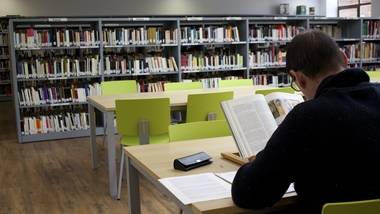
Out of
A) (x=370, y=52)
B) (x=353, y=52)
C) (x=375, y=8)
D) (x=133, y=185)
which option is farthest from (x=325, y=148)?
(x=375, y=8)

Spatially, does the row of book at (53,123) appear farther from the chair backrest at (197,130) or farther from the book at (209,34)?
the chair backrest at (197,130)

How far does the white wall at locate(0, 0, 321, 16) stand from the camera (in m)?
10.3

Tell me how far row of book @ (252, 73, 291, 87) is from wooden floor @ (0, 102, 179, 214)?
3.06m

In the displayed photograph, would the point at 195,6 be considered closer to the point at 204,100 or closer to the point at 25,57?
the point at 25,57

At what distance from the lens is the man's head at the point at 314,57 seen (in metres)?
1.39

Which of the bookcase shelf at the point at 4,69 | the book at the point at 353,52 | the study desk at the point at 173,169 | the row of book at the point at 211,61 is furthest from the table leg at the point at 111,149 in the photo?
the bookcase shelf at the point at 4,69

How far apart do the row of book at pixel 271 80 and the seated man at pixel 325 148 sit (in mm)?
6377

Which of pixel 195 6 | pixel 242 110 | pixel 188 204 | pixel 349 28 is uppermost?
pixel 195 6

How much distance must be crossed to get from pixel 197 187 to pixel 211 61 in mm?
5806

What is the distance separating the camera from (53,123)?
646cm

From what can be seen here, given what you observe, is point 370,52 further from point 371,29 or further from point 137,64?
point 137,64

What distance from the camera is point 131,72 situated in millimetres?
6836

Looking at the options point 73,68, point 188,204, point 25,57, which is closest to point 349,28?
point 73,68

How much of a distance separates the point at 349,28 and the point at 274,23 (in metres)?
1.62
